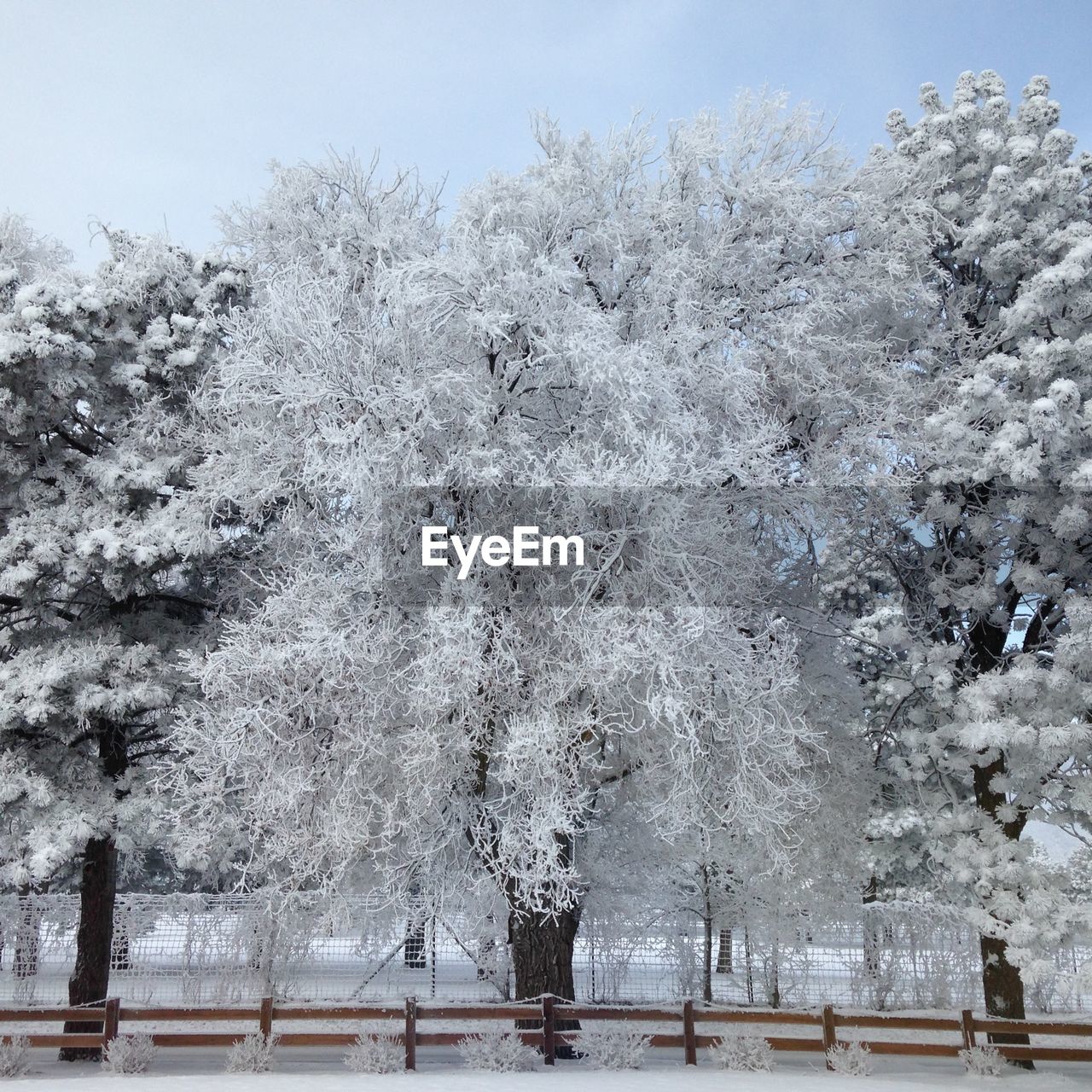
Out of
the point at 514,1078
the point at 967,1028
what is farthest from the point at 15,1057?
the point at 967,1028

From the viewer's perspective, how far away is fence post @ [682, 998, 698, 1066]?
1177cm

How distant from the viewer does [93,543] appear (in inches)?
461

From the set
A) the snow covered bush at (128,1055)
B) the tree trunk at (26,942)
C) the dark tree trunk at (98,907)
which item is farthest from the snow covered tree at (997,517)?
the tree trunk at (26,942)

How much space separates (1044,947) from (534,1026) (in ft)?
18.2

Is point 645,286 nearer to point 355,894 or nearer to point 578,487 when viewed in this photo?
point 578,487

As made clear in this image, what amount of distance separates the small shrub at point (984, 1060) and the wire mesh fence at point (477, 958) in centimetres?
589

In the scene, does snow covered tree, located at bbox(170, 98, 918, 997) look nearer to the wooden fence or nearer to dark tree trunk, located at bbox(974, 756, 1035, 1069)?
the wooden fence

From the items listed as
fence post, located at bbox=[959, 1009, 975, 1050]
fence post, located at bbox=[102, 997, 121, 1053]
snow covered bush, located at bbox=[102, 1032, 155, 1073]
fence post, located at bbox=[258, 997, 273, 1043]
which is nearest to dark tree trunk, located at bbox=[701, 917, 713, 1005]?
fence post, located at bbox=[959, 1009, 975, 1050]

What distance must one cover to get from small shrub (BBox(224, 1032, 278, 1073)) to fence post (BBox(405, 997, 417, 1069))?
4.74ft

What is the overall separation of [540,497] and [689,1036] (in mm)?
6163

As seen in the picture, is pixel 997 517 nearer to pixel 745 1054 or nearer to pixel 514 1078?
pixel 745 1054

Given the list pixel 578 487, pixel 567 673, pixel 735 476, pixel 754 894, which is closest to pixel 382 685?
pixel 567 673

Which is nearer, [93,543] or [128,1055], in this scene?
[128,1055]

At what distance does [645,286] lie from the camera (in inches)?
450
